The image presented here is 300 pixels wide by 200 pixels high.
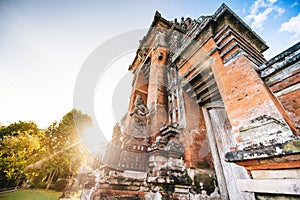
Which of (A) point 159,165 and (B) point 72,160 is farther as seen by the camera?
(B) point 72,160

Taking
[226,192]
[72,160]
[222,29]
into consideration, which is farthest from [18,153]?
[222,29]

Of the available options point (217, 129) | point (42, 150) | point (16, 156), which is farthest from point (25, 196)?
point (217, 129)

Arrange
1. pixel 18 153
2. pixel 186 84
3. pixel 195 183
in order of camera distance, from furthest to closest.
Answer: pixel 18 153, pixel 186 84, pixel 195 183

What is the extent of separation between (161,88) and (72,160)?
60.4 feet

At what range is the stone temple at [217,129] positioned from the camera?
5.44 feet

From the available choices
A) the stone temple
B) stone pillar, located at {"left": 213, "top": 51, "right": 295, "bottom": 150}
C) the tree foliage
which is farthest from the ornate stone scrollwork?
the tree foliage

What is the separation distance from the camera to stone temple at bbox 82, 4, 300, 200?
166cm

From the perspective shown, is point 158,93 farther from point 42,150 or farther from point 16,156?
point 42,150

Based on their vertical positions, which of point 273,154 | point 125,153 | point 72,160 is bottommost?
point 273,154

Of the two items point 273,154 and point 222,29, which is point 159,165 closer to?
point 273,154

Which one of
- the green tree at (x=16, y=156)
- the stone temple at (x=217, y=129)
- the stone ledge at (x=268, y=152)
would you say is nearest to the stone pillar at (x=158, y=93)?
the stone temple at (x=217, y=129)

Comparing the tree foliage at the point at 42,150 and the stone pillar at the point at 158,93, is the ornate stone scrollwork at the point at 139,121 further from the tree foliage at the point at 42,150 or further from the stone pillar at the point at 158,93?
the tree foliage at the point at 42,150

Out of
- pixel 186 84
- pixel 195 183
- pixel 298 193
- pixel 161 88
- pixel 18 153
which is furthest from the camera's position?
pixel 18 153

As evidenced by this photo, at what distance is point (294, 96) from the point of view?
6.69 ft
